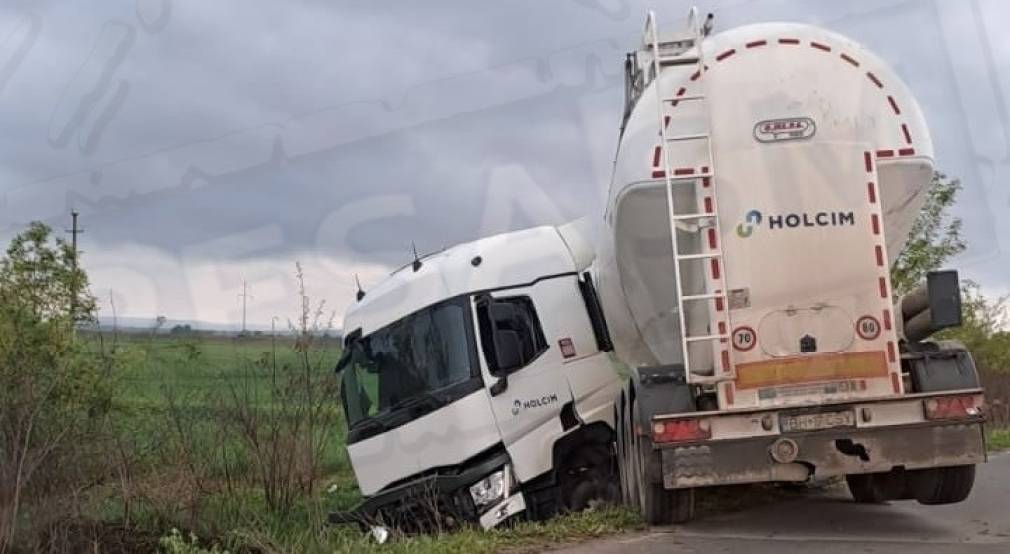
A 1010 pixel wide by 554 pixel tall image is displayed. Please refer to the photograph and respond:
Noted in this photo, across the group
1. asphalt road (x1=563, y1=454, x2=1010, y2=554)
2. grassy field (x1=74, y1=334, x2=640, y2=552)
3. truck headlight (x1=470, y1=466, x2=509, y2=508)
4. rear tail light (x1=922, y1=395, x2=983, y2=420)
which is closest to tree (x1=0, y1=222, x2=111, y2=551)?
grassy field (x1=74, y1=334, x2=640, y2=552)

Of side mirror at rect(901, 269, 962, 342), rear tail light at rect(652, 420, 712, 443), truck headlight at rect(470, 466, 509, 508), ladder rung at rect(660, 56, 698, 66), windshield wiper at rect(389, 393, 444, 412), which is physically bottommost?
truck headlight at rect(470, 466, 509, 508)

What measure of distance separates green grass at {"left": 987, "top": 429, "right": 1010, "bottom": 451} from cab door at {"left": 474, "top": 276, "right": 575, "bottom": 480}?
388 inches

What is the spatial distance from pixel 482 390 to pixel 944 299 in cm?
432

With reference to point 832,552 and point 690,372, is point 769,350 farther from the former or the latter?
point 832,552

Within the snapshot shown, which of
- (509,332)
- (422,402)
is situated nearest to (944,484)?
(509,332)

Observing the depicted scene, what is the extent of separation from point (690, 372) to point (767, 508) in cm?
264

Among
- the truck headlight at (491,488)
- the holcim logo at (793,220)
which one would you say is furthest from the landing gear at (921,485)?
the truck headlight at (491,488)

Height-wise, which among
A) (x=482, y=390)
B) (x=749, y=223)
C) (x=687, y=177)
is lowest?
(x=482, y=390)

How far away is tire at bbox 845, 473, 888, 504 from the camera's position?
8953 mm

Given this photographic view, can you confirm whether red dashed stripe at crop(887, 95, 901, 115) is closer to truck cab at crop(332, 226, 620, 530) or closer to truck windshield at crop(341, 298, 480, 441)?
truck cab at crop(332, 226, 620, 530)

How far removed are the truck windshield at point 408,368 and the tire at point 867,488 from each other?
147 inches

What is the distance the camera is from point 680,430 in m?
7.21

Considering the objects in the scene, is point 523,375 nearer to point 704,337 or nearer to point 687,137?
point 704,337

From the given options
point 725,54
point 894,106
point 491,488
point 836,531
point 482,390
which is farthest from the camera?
point 482,390
